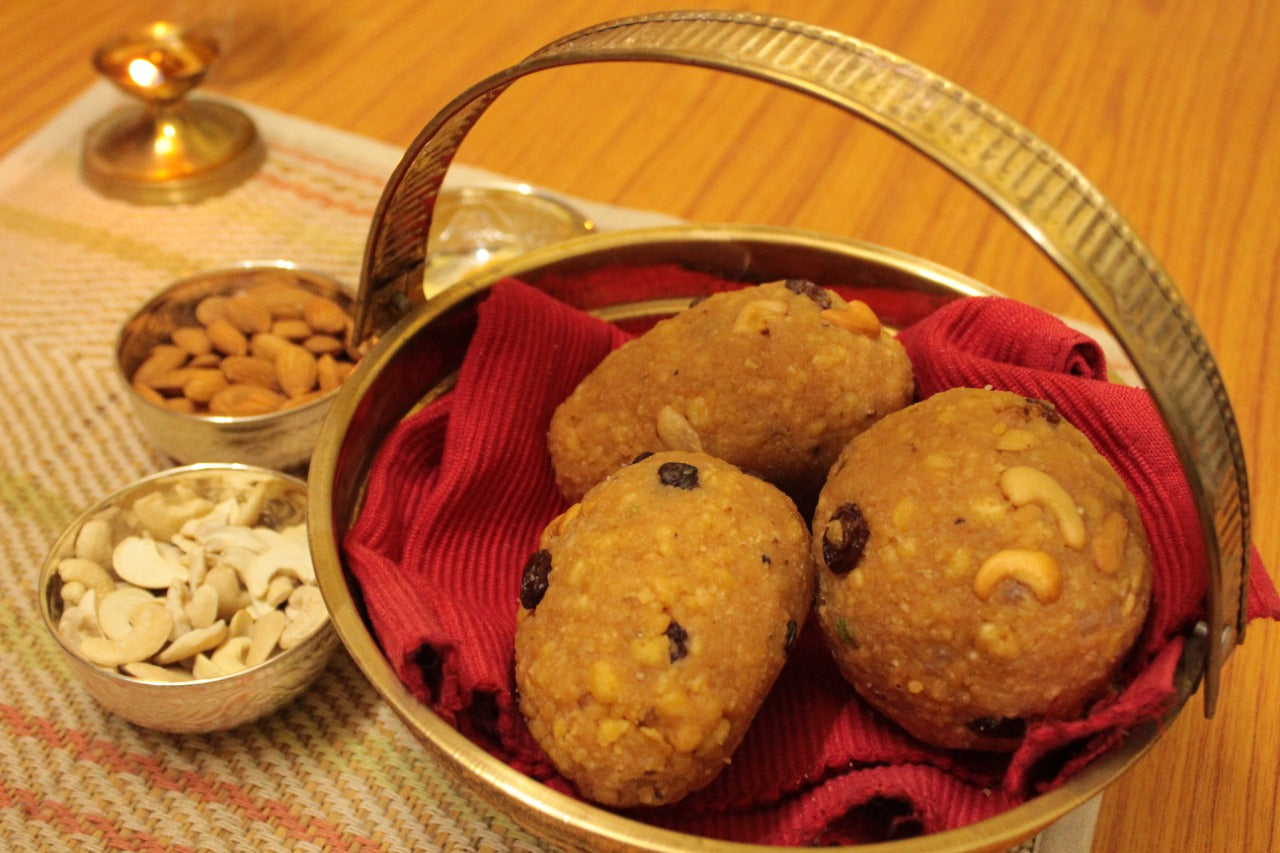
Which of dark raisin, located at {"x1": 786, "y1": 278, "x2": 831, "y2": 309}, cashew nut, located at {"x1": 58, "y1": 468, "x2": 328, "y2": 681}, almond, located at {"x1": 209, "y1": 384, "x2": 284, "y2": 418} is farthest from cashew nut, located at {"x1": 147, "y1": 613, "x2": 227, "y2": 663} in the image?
dark raisin, located at {"x1": 786, "y1": 278, "x2": 831, "y2": 309}

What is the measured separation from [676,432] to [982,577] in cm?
21

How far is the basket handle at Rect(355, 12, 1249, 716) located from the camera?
44 centimetres

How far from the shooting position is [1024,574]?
1.73 ft

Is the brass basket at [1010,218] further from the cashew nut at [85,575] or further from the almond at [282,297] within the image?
the almond at [282,297]

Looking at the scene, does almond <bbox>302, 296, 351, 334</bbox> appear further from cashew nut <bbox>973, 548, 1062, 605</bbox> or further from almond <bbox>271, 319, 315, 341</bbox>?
cashew nut <bbox>973, 548, 1062, 605</bbox>

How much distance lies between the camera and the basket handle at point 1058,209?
17.2 inches

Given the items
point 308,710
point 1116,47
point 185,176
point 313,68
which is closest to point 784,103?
point 1116,47

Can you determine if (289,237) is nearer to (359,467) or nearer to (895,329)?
(359,467)

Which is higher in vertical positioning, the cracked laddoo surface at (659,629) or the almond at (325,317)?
the cracked laddoo surface at (659,629)

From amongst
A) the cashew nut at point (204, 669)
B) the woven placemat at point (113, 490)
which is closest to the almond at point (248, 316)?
the woven placemat at point (113, 490)

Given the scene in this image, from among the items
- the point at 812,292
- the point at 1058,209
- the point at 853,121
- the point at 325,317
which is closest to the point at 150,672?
the point at 325,317

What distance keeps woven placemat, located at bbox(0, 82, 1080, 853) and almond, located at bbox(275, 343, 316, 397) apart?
5.4 inches

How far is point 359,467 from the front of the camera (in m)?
0.72

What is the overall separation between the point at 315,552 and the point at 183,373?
366mm
